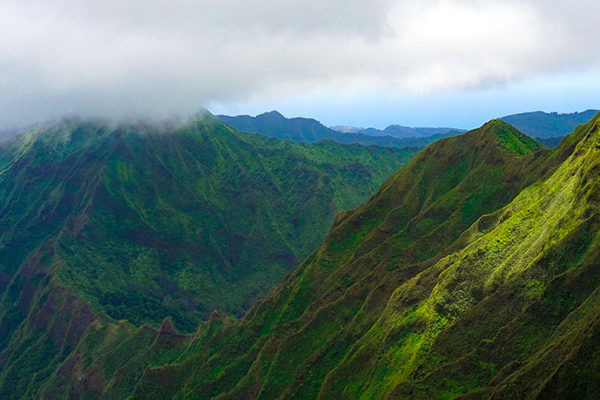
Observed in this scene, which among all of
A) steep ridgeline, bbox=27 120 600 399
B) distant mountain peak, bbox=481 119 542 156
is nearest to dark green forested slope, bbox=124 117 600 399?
steep ridgeline, bbox=27 120 600 399

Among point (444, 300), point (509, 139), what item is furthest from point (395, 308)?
point (509, 139)

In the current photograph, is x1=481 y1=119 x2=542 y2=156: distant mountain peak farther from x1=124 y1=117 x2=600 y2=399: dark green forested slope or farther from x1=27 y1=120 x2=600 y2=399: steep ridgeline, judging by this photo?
x1=124 y1=117 x2=600 y2=399: dark green forested slope

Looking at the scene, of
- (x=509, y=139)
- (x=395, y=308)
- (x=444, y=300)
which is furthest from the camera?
(x=509, y=139)

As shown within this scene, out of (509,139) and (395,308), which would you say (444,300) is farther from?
(509,139)

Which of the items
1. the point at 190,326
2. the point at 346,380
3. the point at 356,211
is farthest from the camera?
the point at 190,326

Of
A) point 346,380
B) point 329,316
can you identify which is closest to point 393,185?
point 329,316

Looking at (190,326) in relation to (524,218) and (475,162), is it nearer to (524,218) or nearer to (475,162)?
(475,162)
